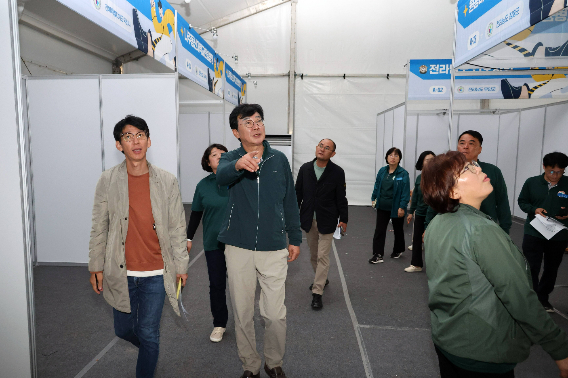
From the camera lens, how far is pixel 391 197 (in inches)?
186

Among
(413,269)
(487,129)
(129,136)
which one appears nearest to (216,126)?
(413,269)

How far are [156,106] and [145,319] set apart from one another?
294 centimetres

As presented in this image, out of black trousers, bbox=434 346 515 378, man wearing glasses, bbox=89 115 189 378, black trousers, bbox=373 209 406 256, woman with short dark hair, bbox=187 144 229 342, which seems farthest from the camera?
black trousers, bbox=373 209 406 256

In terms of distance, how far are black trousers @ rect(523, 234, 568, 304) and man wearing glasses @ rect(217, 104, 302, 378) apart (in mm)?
2619

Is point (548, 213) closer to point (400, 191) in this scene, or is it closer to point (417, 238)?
point (417, 238)

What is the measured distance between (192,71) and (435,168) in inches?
175

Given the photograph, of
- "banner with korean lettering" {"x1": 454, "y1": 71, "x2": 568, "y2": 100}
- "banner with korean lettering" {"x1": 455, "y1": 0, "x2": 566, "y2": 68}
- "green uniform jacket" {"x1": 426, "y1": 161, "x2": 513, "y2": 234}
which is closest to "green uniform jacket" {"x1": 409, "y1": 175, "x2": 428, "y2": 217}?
"green uniform jacket" {"x1": 426, "y1": 161, "x2": 513, "y2": 234}

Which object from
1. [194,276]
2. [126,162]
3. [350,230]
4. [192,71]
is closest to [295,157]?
[350,230]

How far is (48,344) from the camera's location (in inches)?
106

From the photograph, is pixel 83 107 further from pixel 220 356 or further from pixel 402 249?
pixel 402 249

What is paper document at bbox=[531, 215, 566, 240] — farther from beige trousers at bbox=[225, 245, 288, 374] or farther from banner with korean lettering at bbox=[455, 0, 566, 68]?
beige trousers at bbox=[225, 245, 288, 374]

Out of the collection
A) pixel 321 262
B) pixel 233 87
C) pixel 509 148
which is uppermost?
pixel 233 87

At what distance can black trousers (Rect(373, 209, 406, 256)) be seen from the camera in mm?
4824

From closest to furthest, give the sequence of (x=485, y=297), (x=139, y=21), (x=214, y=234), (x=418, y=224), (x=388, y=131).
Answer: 1. (x=485, y=297)
2. (x=214, y=234)
3. (x=139, y=21)
4. (x=418, y=224)
5. (x=388, y=131)
